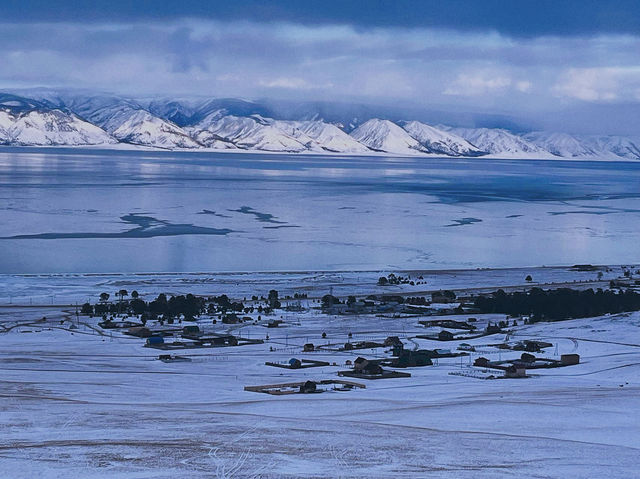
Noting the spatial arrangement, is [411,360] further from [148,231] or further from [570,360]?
[148,231]

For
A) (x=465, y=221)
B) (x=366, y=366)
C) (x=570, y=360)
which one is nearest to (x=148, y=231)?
(x=465, y=221)

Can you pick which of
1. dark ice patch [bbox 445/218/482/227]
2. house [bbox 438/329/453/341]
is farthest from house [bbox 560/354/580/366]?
dark ice patch [bbox 445/218/482/227]

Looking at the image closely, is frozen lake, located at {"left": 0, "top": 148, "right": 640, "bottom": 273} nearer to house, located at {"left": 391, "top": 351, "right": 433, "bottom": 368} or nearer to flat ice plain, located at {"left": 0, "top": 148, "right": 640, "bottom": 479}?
flat ice plain, located at {"left": 0, "top": 148, "right": 640, "bottom": 479}

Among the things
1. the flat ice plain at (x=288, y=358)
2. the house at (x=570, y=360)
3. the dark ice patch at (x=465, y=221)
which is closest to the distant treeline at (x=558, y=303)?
the flat ice plain at (x=288, y=358)

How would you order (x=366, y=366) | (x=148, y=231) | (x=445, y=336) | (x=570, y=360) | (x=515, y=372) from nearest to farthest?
1. (x=515, y=372)
2. (x=366, y=366)
3. (x=570, y=360)
4. (x=445, y=336)
5. (x=148, y=231)

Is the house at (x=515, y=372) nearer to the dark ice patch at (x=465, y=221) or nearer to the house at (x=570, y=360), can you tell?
the house at (x=570, y=360)
